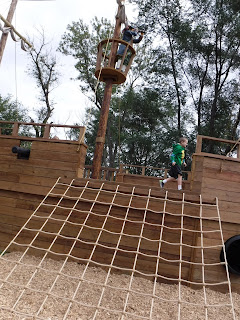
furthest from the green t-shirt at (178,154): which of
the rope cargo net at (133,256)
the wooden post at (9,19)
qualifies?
the wooden post at (9,19)

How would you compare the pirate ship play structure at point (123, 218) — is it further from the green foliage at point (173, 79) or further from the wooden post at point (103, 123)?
the green foliage at point (173, 79)

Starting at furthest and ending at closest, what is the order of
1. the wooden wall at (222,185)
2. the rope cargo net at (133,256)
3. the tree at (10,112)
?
1. the tree at (10,112)
2. the wooden wall at (222,185)
3. the rope cargo net at (133,256)

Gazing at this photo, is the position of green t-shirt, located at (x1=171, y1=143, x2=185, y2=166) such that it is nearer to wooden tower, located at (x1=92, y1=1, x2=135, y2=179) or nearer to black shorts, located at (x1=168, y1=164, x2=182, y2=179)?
black shorts, located at (x1=168, y1=164, x2=182, y2=179)

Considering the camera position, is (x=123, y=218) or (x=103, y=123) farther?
(x=103, y=123)

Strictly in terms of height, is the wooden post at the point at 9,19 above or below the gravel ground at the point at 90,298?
above

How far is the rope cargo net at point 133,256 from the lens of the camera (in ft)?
9.54

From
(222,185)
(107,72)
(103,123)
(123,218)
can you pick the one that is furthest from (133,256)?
(107,72)

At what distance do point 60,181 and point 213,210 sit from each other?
236 cm

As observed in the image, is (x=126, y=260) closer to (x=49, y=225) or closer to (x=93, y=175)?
(x=49, y=225)

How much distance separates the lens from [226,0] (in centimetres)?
1164

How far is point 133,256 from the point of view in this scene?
3.64 metres

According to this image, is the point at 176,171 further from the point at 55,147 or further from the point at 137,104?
the point at 137,104

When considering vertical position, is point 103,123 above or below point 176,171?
above

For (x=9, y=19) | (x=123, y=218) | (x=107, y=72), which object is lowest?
(x=123, y=218)
